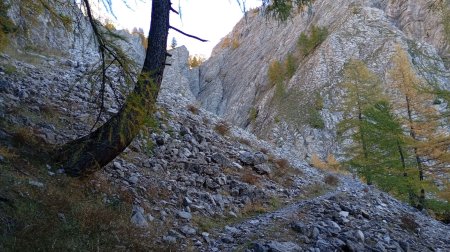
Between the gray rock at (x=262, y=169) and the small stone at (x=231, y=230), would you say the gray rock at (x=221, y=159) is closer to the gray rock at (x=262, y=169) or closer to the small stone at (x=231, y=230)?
the gray rock at (x=262, y=169)

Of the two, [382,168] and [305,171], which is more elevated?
[382,168]

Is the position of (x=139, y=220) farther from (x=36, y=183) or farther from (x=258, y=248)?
(x=258, y=248)

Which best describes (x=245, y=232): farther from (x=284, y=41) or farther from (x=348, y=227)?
(x=284, y=41)

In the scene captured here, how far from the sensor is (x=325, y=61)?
2159 inches

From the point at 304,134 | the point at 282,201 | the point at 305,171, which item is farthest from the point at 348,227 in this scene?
the point at 304,134

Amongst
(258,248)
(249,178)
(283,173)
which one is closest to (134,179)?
(258,248)

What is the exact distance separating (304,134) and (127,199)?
40810 mm

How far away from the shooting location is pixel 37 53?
1240cm

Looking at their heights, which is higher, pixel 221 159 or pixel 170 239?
pixel 221 159

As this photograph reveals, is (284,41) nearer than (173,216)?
No

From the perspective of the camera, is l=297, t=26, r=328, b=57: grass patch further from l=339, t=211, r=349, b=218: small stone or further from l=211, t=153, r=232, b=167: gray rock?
l=339, t=211, r=349, b=218: small stone

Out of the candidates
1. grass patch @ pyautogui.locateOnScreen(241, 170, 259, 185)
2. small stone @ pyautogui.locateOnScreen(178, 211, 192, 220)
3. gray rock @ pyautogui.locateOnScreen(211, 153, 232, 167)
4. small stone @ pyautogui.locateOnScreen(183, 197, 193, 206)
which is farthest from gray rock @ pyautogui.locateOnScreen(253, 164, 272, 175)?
small stone @ pyautogui.locateOnScreen(178, 211, 192, 220)

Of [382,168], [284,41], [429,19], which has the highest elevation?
[429,19]

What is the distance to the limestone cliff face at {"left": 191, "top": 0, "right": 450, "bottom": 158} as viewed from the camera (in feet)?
149
